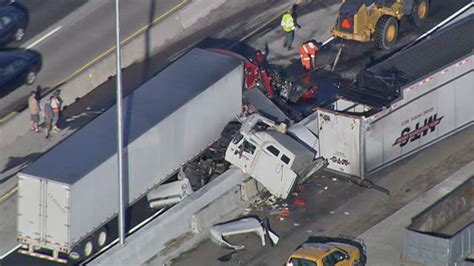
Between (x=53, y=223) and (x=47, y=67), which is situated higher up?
(x=47, y=67)

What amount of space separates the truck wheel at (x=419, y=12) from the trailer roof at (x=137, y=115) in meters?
10.0

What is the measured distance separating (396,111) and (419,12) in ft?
32.7

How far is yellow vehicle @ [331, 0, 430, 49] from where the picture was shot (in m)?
56.9

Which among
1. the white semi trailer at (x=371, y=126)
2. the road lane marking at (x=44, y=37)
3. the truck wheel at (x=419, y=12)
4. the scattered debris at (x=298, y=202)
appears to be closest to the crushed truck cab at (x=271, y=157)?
the white semi trailer at (x=371, y=126)

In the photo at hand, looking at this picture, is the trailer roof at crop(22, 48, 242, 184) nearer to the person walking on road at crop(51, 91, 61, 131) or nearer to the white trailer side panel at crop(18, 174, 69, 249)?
the white trailer side panel at crop(18, 174, 69, 249)

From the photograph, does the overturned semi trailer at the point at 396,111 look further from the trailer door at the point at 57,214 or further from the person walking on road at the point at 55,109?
the trailer door at the point at 57,214

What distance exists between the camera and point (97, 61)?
5706 cm

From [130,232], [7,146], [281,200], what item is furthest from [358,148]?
[7,146]

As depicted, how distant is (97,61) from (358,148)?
1217 centimetres

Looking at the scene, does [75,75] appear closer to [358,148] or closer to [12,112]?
[12,112]

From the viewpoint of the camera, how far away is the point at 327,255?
44125 millimetres

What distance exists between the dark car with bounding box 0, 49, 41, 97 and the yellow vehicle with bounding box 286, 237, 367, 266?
14.4 metres

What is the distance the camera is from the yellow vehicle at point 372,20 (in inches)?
2242

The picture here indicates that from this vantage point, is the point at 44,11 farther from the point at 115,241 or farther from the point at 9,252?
the point at 115,241
